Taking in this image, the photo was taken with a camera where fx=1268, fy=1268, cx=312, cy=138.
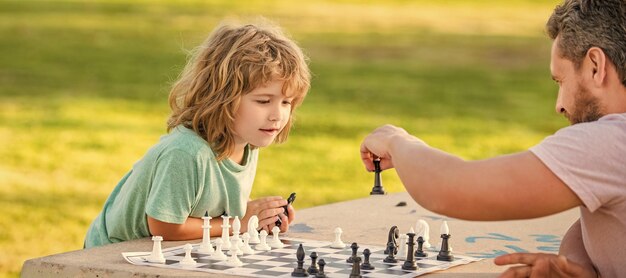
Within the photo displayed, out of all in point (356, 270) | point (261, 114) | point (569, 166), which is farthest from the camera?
point (261, 114)

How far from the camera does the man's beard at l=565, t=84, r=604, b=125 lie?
3.80m

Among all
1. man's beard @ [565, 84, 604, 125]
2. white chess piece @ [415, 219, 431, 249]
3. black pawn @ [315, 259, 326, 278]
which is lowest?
black pawn @ [315, 259, 326, 278]

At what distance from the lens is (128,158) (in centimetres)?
1165

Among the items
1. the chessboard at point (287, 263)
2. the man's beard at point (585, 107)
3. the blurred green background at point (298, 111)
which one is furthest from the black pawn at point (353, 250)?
the blurred green background at point (298, 111)

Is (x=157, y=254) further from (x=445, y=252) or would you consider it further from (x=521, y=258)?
(x=521, y=258)

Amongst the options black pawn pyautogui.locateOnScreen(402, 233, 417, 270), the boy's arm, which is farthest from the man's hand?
black pawn pyautogui.locateOnScreen(402, 233, 417, 270)

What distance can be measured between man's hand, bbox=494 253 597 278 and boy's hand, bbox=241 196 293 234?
5.12ft

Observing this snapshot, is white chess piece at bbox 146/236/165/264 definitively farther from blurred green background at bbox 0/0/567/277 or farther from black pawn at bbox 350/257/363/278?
blurred green background at bbox 0/0/567/277

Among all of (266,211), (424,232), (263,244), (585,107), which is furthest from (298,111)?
(585,107)

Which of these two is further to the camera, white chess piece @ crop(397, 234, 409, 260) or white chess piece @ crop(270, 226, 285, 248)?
white chess piece @ crop(270, 226, 285, 248)

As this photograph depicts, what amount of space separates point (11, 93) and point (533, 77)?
770cm

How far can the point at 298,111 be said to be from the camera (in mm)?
14492

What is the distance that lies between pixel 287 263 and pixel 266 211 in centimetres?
83

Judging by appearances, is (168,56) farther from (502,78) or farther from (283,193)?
(283,193)
